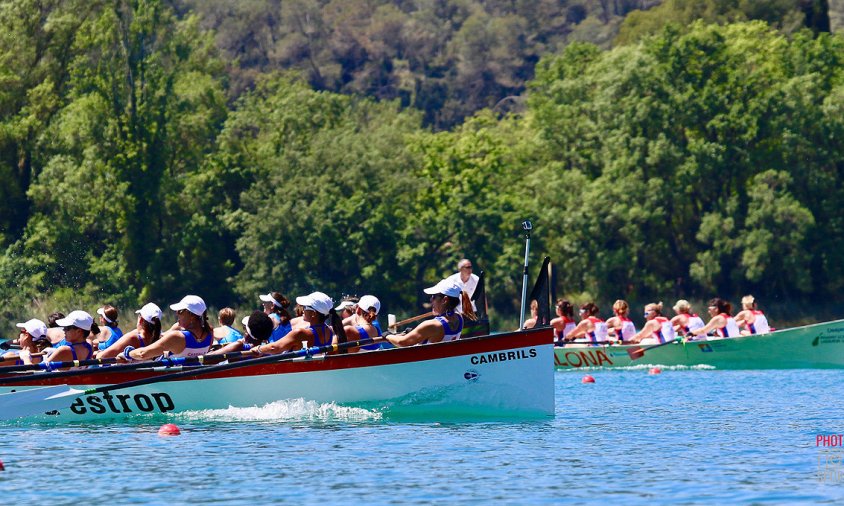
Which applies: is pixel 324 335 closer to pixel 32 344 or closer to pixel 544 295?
pixel 544 295

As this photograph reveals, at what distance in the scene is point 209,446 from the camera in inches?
A: 706

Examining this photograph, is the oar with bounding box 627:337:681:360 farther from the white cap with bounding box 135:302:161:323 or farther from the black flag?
the white cap with bounding box 135:302:161:323

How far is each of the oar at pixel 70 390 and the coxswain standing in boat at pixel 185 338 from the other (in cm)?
35

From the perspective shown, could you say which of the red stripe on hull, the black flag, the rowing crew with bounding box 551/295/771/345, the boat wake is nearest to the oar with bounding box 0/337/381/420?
the red stripe on hull

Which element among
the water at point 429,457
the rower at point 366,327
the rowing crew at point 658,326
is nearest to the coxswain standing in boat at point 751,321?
the rowing crew at point 658,326

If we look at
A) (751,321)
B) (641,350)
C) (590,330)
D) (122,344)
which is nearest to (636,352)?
(641,350)

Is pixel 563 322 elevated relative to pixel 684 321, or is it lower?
elevated

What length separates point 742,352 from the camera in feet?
107

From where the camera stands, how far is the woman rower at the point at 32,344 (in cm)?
2231

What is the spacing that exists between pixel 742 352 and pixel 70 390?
55.6ft

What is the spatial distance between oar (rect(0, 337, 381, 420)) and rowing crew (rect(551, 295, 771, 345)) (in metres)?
13.6

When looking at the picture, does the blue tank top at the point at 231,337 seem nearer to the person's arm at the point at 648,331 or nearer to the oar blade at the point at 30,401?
the oar blade at the point at 30,401

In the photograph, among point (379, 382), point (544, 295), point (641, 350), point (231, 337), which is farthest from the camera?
point (641, 350)

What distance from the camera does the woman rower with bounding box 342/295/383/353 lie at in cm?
2161
